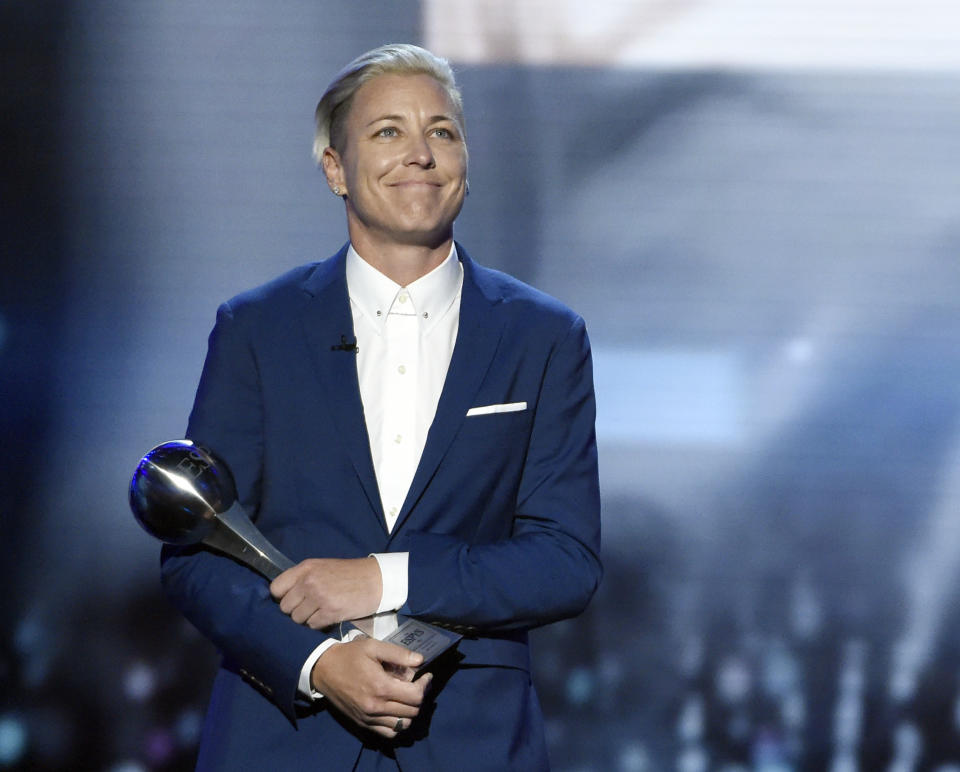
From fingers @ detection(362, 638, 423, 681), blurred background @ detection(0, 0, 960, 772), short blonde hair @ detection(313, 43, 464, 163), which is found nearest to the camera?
fingers @ detection(362, 638, 423, 681)

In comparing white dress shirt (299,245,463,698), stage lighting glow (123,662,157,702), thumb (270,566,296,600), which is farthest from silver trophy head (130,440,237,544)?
stage lighting glow (123,662,157,702)

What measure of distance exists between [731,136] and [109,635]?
7.51ft

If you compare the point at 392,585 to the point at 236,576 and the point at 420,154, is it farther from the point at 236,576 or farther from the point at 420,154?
the point at 420,154

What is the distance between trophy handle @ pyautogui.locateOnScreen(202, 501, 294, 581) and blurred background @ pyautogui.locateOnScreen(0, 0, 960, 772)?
7.01 feet

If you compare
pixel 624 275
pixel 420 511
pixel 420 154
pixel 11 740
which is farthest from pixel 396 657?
pixel 11 740

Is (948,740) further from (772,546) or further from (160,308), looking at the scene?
(160,308)

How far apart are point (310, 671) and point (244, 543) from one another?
0.56ft

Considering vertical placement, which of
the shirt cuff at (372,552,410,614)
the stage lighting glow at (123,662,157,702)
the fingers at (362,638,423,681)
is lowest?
the stage lighting glow at (123,662,157,702)

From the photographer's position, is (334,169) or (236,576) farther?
(334,169)

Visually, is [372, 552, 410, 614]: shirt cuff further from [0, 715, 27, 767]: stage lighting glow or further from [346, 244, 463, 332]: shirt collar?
[0, 715, 27, 767]: stage lighting glow

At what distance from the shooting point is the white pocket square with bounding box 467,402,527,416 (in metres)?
1.60

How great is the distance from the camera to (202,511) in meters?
1.47

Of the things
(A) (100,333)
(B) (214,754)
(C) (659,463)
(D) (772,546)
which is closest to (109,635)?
(A) (100,333)

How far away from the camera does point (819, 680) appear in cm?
364
